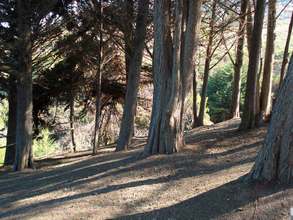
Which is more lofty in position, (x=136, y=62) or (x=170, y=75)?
(x=136, y=62)

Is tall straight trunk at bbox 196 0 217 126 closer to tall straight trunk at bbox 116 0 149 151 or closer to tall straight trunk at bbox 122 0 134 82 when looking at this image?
tall straight trunk at bbox 116 0 149 151

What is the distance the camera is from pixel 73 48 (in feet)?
43.4

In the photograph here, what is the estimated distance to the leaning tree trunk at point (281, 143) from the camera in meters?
4.58

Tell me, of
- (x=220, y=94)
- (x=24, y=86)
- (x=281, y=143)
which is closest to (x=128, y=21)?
(x=24, y=86)

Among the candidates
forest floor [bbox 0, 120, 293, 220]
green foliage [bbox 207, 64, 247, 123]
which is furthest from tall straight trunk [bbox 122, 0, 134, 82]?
green foliage [bbox 207, 64, 247, 123]

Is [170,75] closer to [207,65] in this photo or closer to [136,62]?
[136,62]

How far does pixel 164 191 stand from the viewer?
229 inches

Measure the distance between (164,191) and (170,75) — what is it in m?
3.04

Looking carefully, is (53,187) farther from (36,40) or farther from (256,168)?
(36,40)

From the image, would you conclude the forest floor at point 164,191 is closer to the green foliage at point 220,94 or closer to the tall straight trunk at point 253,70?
the tall straight trunk at point 253,70

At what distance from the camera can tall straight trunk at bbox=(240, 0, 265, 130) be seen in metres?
9.14

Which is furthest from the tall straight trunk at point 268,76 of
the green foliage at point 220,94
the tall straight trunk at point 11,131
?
the green foliage at point 220,94

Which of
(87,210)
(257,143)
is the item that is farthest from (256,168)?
(257,143)

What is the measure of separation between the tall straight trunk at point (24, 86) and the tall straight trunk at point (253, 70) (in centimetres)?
545
